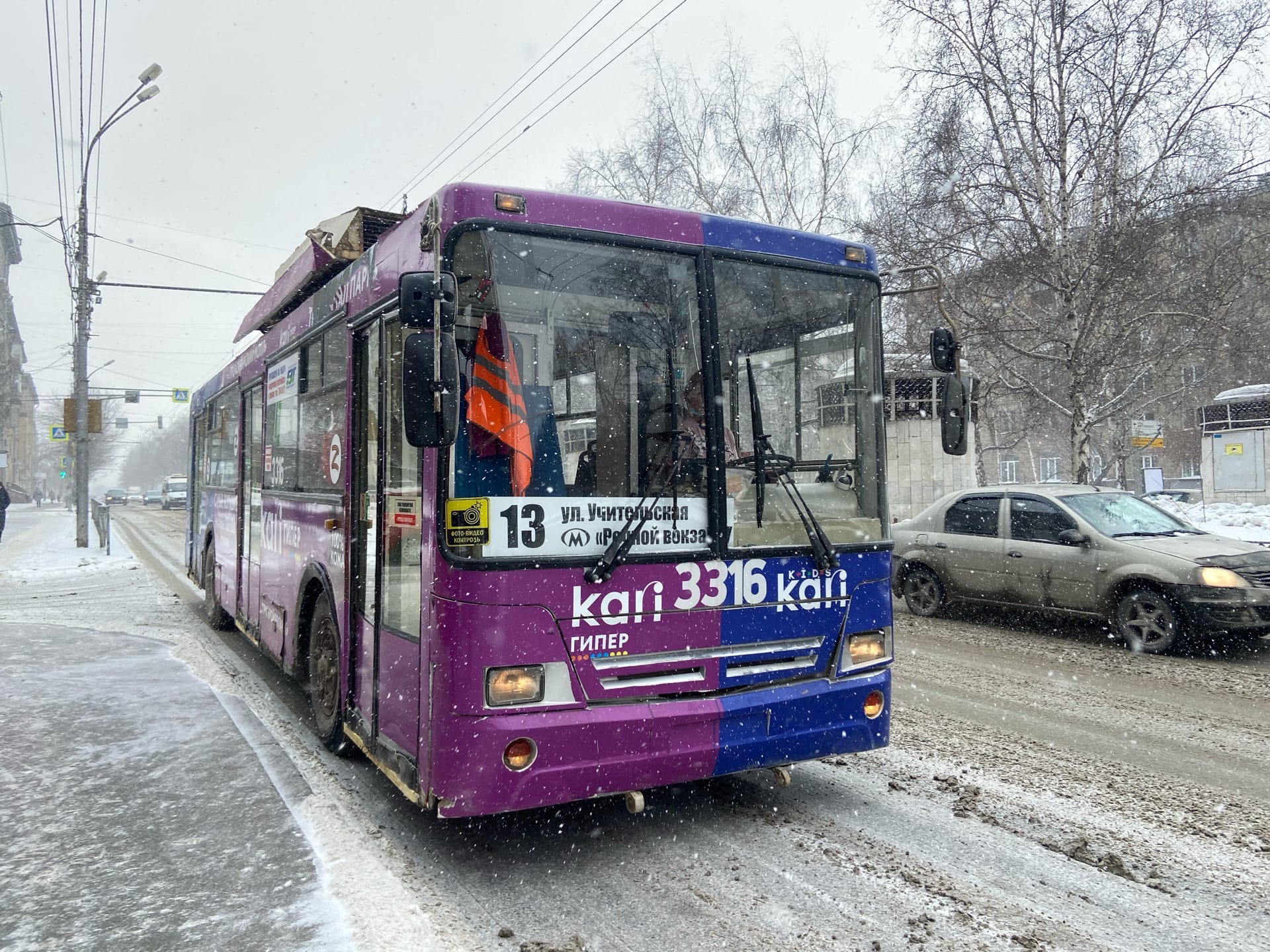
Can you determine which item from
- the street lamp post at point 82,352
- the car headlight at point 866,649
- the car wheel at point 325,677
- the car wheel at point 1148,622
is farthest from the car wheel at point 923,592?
the street lamp post at point 82,352

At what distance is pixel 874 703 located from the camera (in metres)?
4.41

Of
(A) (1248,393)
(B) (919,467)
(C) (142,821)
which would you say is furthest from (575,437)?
(A) (1248,393)

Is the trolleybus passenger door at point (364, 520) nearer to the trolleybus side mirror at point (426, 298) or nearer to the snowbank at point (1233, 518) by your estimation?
the trolleybus side mirror at point (426, 298)

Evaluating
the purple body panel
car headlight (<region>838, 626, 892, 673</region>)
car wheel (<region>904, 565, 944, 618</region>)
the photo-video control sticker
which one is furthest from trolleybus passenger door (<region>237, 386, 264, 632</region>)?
car wheel (<region>904, 565, 944, 618</region>)

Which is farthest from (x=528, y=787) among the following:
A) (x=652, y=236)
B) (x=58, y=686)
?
(x=58, y=686)

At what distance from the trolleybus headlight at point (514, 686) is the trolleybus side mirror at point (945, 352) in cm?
284

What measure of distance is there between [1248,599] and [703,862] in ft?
21.4

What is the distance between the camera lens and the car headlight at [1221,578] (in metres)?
8.00

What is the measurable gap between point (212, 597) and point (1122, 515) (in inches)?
394

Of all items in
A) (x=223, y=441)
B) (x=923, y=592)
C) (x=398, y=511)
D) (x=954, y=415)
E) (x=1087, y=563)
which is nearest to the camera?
(x=398, y=511)

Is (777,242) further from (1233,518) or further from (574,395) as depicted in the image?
(1233,518)

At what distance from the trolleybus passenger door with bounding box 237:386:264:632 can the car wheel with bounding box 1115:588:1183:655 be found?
310 inches

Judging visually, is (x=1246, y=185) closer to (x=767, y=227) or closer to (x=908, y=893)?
(x=767, y=227)

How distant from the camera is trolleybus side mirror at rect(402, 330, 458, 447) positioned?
137 inches
